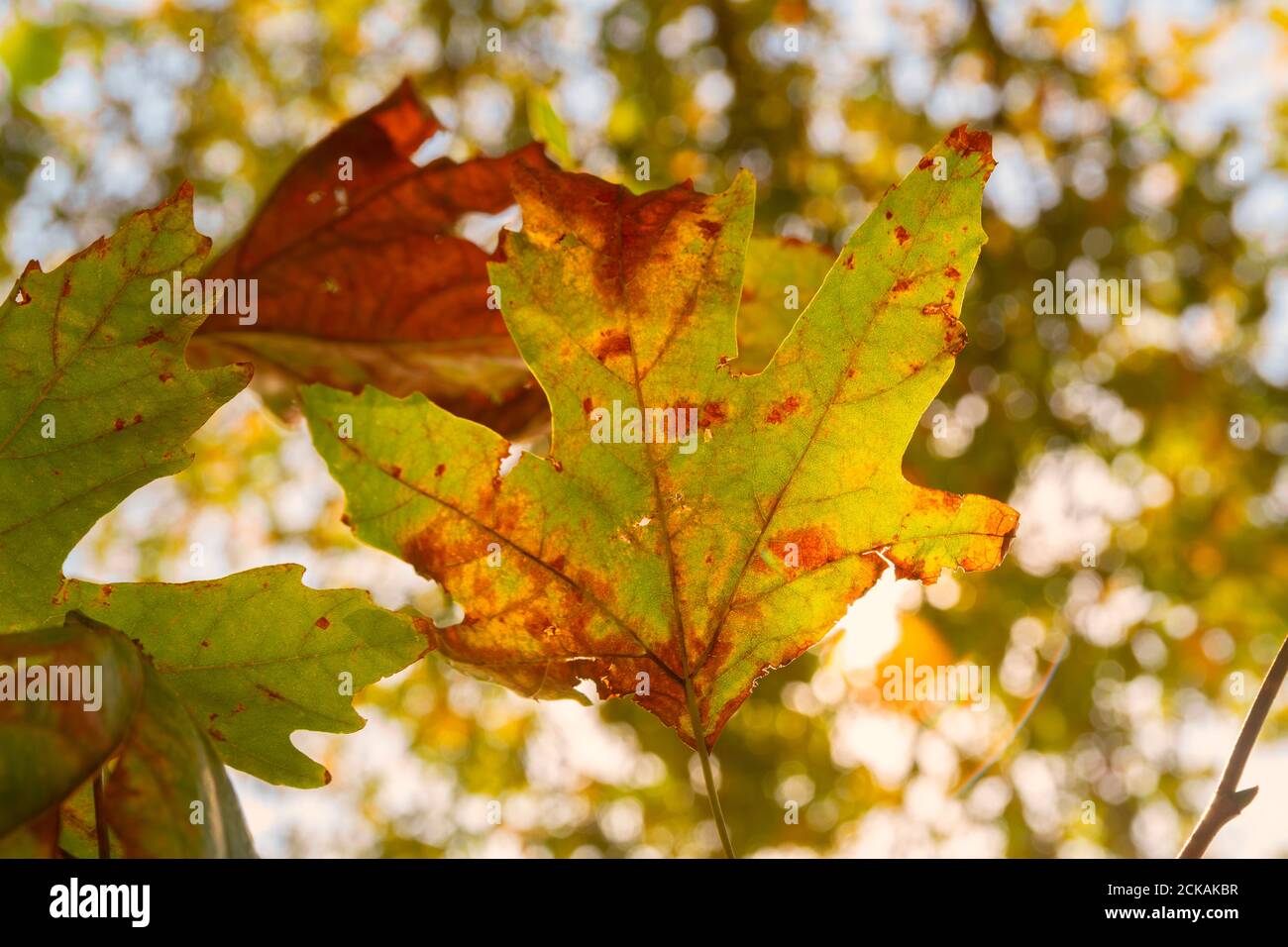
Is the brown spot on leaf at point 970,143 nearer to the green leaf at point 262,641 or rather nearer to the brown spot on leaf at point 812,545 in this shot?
the brown spot on leaf at point 812,545

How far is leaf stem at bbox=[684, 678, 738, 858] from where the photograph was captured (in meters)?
0.42

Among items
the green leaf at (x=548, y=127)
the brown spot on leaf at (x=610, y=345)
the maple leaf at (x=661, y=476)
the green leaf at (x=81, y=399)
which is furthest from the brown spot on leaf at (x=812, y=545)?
the green leaf at (x=548, y=127)

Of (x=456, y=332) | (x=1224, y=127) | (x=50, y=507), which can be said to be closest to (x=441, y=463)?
(x=50, y=507)

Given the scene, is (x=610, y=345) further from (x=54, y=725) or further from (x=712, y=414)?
(x=54, y=725)

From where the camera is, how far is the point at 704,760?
440mm

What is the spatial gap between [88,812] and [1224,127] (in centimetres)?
357

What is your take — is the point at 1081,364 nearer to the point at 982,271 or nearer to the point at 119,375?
the point at 982,271

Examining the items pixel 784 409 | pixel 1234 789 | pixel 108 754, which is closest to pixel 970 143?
pixel 784 409

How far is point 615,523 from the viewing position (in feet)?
1.56

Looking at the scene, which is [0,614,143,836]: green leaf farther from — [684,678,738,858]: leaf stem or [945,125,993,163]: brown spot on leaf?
[945,125,993,163]: brown spot on leaf

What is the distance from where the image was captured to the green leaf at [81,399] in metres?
0.43

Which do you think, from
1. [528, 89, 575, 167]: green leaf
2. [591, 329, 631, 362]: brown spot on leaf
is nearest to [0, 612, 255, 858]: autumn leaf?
→ [591, 329, 631, 362]: brown spot on leaf

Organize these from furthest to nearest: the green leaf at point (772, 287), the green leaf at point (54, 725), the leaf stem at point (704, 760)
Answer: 1. the green leaf at point (772, 287)
2. the leaf stem at point (704, 760)
3. the green leaf at point (54, 725)
